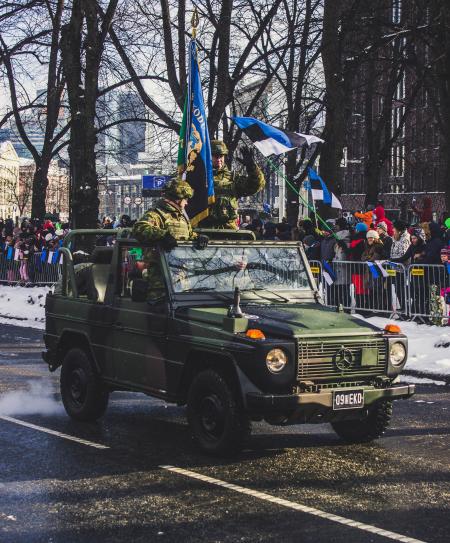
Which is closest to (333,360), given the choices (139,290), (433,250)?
(139,290)

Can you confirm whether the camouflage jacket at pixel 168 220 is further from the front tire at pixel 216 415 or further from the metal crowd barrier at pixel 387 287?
the metal crowd barrier at pixel 387 287

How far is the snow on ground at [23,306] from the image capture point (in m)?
22.6

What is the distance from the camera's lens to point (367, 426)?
8805mm

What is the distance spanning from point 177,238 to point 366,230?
Answer: 10.0 m

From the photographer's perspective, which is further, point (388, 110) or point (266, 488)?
point (388, 110)

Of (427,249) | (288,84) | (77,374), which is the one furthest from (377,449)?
(288,84)

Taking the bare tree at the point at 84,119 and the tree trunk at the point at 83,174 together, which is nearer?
the bare tree at the point at 84,119

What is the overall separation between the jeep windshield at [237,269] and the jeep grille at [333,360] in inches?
48.3

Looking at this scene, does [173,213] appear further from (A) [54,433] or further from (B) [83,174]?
(B) [83,174]

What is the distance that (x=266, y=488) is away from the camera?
23.3 ft

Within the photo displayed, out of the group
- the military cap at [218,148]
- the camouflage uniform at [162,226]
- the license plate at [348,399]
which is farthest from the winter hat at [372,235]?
the license plate at [348,399]

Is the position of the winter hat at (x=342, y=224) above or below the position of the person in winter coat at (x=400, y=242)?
above

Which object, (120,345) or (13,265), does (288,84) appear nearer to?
(13,265)

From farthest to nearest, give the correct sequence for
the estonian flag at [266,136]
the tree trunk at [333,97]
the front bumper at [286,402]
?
the tree trunk at [333,97], the estonian flag at [266,136], the front bumper at [286,402]
